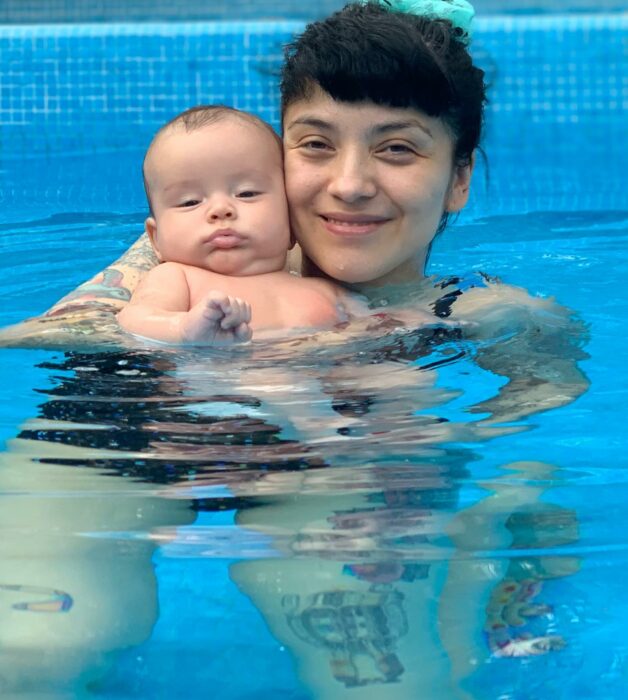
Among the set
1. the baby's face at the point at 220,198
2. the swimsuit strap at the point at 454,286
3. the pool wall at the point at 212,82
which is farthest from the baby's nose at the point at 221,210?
the pool wall at the point at 212,82

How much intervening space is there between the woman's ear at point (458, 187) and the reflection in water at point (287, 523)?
73 cm

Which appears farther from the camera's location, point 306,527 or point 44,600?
point 306,527

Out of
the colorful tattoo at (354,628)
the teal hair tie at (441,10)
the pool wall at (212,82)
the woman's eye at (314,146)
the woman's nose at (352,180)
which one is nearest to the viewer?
the colorful tattoo at (354,628)

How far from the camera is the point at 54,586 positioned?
86.0 inches

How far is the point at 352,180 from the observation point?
3.04m

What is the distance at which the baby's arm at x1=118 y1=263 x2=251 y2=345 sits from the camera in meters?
2.68

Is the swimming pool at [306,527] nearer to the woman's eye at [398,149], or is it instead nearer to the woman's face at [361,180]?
the woman's face at [361,180]

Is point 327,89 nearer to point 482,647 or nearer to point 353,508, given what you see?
point 353,508

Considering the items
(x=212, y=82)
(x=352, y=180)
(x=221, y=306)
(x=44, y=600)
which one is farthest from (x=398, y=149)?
(x=212, y=82)

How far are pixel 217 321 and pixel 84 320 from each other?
0.48m

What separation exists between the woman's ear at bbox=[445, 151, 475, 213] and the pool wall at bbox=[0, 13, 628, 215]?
381 centimetres

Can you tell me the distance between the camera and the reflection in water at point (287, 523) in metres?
2.10

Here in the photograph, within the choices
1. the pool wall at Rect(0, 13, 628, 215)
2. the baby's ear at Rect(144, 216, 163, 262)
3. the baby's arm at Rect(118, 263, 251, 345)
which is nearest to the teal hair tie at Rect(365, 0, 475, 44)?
the baby's ear at Rect(144, 216, 163, 262)

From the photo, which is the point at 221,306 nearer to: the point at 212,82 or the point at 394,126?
the point at 394,126
